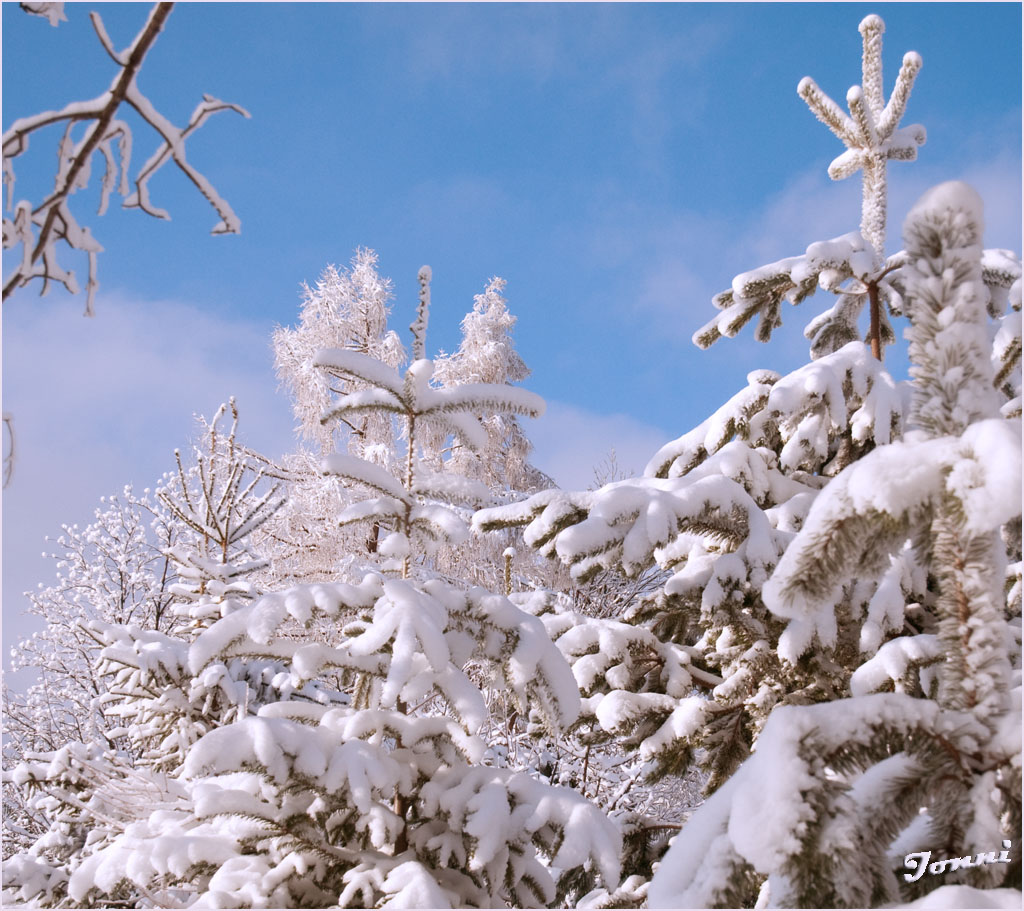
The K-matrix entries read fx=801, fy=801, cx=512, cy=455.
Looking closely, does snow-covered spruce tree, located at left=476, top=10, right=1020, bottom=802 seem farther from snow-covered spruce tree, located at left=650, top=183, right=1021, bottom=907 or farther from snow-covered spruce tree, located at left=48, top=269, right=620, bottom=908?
snow-covered spruce tree, located at left=650, top=183, right=1021, bottom=907

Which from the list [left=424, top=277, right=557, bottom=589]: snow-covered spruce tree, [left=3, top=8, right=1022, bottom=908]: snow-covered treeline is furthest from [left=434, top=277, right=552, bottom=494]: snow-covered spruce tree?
[left=3, top=8, right=1022, bottom=908]: snow-covered treeline

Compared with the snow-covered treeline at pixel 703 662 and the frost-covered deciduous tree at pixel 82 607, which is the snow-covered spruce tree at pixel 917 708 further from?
the frost-covered deciduous tree at pixel 82 607

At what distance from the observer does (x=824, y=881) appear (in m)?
1.06

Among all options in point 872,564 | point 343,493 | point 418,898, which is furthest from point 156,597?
point 872,564

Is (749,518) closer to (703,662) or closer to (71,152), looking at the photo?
(703,662)

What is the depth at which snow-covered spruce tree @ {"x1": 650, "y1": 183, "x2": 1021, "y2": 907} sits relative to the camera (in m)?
1.06

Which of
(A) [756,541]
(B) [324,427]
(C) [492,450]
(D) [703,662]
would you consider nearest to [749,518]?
(A) [756,541]

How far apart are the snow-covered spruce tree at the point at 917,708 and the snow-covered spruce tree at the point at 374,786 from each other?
4.26ft

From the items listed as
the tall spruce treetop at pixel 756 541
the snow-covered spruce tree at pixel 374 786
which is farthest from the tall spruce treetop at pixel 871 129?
the snow-covered spruce tree at pixel 374 786

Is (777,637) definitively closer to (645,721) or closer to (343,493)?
(645,721)

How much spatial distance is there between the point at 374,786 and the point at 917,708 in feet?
5.58

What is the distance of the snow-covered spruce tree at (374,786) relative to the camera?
7.52ft

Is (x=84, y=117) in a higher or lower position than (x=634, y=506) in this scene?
higher

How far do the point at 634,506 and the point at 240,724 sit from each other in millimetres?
1494
